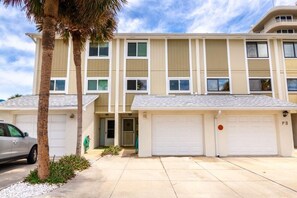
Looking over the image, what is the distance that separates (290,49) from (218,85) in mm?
6657

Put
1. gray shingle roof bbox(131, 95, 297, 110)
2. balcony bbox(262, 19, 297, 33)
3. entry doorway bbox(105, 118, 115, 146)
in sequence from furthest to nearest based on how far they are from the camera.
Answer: balcony bbox(262, 19, 297, 33) < entry doorway bbox(105, 118, 115, 146) < gray shingle roof bbox(131, 95, 297, 110)

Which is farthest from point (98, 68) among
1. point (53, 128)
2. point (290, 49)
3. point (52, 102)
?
point (290, 49)

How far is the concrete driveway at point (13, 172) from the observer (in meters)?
7.77

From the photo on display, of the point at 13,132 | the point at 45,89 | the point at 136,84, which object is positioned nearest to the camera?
the point at 45,89

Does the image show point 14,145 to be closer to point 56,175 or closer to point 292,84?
point 56,175

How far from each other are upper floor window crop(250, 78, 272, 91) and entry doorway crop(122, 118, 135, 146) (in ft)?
32.6

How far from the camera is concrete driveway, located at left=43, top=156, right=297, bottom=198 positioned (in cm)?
640

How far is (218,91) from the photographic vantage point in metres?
17.6

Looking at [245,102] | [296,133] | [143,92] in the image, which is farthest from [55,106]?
[296,133]

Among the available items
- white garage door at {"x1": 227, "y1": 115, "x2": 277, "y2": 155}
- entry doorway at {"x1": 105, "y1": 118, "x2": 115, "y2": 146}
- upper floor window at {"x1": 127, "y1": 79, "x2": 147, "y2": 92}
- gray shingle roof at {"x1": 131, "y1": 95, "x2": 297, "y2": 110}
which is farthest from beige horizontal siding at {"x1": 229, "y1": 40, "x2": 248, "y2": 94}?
entry doorway at {"x1": 105, "y1": 118, "x2": 115, "y2": 146}

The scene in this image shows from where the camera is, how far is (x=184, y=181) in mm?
7762

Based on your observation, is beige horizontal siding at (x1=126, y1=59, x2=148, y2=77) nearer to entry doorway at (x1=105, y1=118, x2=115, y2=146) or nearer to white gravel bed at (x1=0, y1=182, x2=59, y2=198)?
entry doorway at (x1=105, y1=118, x2=115, y2=146)

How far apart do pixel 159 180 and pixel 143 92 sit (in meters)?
10.2

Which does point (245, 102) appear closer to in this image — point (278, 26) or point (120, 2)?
point (120, 2)
